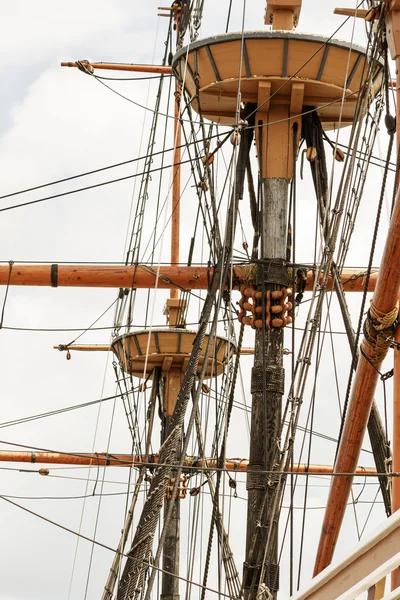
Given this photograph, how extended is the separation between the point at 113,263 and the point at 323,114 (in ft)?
11.4

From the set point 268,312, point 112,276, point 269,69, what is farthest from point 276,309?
point 112,276

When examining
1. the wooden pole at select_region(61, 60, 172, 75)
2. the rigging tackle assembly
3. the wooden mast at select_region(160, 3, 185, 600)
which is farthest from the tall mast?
the wooden pole at select_region(61, 60, 172, 75)

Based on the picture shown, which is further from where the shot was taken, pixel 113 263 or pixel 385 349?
pixel 113 263

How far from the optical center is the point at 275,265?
42.0ft

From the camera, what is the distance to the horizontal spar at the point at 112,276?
15.1 meters

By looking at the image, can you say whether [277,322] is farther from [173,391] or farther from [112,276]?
[173,391]

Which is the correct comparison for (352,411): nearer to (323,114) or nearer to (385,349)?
(385,349)

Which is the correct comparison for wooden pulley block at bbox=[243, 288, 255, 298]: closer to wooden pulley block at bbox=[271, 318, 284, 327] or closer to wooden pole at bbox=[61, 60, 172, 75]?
wooden pulley block at bbox=[271, 318, 284, 327]

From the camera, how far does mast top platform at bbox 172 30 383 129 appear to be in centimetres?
1297

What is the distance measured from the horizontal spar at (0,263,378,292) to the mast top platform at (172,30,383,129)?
239cm

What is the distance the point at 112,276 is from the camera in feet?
50.4

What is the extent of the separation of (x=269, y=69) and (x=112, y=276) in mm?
3590

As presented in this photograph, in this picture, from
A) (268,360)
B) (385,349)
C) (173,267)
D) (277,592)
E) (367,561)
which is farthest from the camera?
(173,267)

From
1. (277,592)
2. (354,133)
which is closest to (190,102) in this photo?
(354,133)
